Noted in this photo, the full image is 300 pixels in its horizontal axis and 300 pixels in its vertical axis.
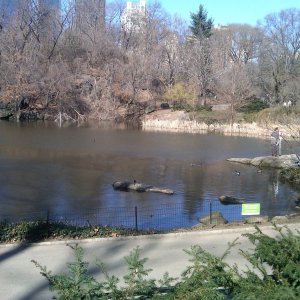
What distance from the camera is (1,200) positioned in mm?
18422

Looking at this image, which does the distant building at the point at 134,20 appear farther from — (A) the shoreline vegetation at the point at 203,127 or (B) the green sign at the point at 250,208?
(B) the green sign at the point at 250,208

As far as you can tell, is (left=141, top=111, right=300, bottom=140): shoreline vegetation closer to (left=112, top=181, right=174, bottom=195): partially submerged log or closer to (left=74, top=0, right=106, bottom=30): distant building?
(left=74, top=0, right=106, bottom=30): distant building

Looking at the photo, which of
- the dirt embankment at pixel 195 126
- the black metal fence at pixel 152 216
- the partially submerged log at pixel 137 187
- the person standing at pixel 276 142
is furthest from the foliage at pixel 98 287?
the dirt embankment at pixel 195 126

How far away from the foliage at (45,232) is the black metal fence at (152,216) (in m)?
2.65

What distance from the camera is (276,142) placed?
29641mm

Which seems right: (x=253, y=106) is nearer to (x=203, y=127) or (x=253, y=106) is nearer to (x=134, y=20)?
(x=203, y=127)

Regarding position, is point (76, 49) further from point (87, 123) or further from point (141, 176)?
point (141, 176)

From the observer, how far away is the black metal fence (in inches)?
590

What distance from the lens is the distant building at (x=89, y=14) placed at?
66.8m

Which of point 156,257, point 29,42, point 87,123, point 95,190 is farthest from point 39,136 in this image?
point 156,257

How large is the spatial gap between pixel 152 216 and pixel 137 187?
4.70 metres

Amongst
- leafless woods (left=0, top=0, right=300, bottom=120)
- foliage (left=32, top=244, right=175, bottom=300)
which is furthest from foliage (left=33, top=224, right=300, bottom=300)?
leafless woods (left=0, top=0, right=300, bottom=120)

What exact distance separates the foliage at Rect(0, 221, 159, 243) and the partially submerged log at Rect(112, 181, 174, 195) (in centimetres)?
905

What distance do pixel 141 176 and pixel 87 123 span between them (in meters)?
27.6
